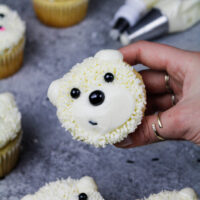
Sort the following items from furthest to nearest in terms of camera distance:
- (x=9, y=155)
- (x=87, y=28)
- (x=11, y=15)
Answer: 1. (x=87, y=28)
2. (x=11, y=15)
3. (x=9, y=155)

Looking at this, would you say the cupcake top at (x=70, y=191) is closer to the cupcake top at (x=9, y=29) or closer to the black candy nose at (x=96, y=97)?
the black candy nose at (x=96, y=97)

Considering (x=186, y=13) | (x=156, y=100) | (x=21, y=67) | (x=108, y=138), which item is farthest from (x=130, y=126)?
(x=186, y=13)

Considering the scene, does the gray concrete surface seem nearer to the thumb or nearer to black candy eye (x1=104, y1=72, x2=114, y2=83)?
the thumb

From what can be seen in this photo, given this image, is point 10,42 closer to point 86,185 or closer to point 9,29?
point 9,29

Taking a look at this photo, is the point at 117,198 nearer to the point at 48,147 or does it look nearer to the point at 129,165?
the point at 129,165

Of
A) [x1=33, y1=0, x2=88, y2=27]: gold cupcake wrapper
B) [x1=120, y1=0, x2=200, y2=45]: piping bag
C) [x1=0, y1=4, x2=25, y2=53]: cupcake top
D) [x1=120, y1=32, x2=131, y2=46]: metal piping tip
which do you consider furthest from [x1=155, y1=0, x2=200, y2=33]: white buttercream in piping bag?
[x1=0, y1=4, x2=25, y2=53]: cupcake top

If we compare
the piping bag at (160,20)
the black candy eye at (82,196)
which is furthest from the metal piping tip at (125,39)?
the black candy eye at (82,196)
